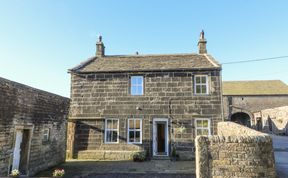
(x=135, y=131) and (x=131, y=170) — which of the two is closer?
(x=131, y=170)

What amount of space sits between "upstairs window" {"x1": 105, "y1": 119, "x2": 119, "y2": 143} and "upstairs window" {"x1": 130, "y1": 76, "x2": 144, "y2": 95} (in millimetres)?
2433

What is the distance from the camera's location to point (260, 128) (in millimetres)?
30922

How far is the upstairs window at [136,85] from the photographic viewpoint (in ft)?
47.0

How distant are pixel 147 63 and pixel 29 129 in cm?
909

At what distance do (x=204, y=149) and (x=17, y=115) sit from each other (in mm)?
7725

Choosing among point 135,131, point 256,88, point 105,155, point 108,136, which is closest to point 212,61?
point 135,131

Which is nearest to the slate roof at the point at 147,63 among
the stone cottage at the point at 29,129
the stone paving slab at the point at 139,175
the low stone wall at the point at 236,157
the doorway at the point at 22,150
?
the stone cottage at the point at 29,129

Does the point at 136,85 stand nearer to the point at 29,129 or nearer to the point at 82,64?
the point at 82,64

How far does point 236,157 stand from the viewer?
570cm

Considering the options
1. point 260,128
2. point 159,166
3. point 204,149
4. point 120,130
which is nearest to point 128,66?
point 120,130

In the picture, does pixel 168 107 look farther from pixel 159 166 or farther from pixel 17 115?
pixel 17 115

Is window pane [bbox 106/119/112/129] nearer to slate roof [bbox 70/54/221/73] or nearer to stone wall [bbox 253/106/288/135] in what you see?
slate roof [bbox 70/54/221/73]

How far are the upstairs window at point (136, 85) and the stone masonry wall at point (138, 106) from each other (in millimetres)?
316

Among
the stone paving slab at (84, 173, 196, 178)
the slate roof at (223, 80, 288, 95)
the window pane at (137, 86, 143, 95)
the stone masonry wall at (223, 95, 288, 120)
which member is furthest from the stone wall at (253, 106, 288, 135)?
the stone paving slab at (84, 173, 196, 178)
